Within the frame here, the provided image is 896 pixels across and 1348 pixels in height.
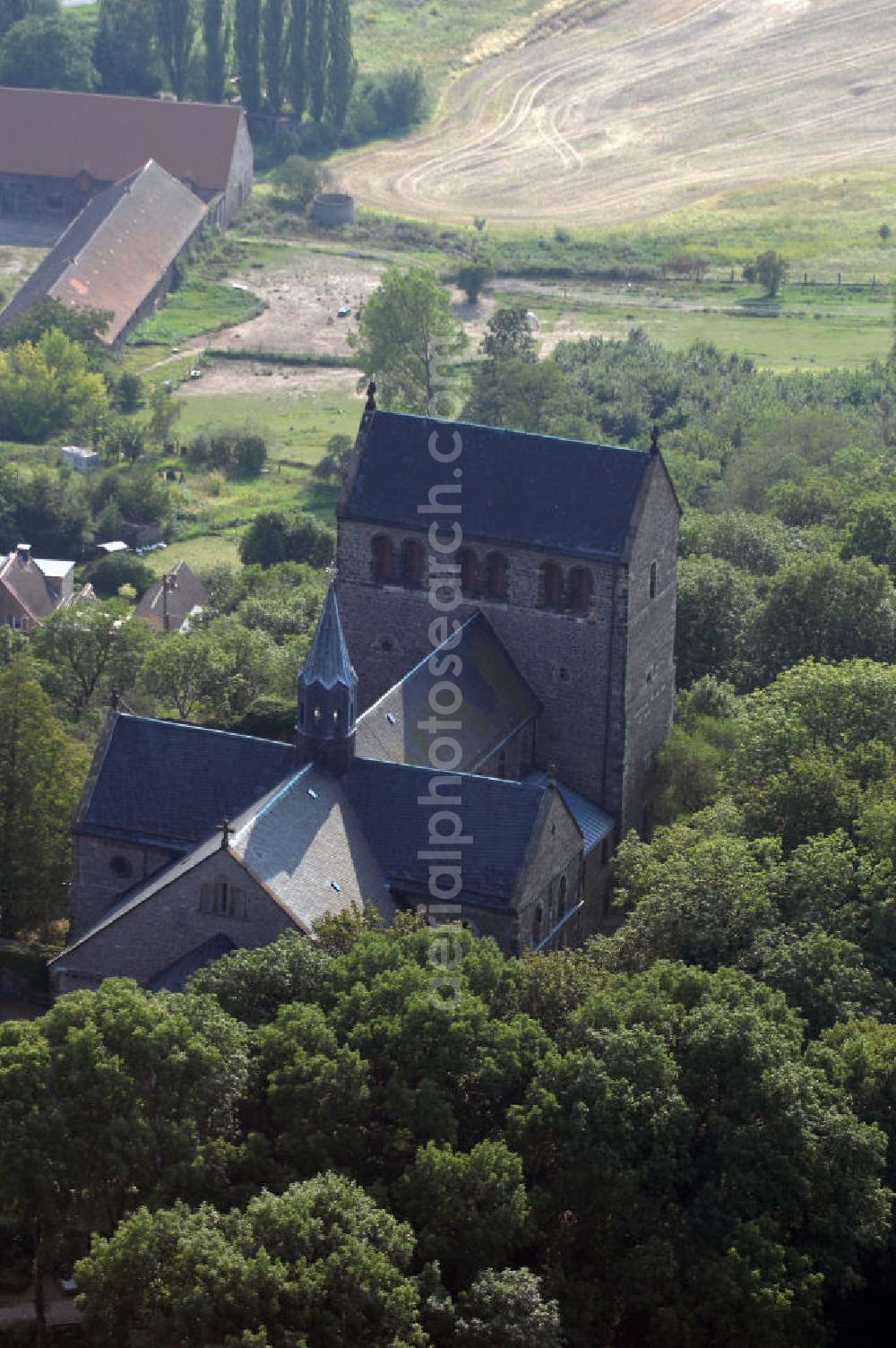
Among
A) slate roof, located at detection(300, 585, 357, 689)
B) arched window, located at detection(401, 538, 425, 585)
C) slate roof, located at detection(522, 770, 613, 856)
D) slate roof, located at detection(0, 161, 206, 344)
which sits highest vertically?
slate roof, located at detection(0, 161, 206, 344)

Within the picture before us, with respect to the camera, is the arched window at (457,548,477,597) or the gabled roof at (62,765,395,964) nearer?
the gabled roof at (62,765,395,964)

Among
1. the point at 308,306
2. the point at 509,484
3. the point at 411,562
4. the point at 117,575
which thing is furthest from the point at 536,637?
the point at 308,306

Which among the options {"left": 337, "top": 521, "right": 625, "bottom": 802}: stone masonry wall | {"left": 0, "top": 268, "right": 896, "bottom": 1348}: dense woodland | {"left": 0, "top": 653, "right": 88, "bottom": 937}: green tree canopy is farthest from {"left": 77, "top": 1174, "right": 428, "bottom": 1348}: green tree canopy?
{"left": 337, "top": 521, "right": 625, "bottom": 802}: stone masonry wall

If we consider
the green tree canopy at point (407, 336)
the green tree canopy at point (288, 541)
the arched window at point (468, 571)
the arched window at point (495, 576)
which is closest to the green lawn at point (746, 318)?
the green tree canopy at point (407, 336)

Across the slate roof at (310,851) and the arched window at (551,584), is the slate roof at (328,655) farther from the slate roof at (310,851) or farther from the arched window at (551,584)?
the arched window at (551,584)

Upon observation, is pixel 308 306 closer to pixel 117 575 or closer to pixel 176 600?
pixel 117 575

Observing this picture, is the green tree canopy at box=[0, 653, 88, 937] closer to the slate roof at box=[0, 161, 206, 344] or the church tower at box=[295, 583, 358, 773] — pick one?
the church tower at box=[295, 583, 358, 773]

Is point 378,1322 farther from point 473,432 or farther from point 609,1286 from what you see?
point 473,432

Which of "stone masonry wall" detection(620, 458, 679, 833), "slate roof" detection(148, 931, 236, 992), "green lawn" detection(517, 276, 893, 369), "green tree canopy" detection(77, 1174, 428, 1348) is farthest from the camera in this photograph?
"green lawn" detection(517, 276, 893, 369)
